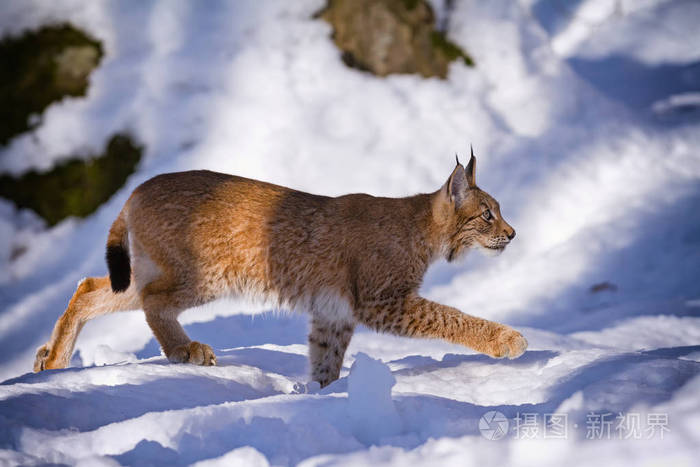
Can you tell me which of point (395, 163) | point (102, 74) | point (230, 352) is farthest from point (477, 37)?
point (230, 352)

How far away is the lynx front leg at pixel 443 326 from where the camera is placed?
124 inches

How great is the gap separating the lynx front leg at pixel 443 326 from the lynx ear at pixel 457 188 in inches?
24.3

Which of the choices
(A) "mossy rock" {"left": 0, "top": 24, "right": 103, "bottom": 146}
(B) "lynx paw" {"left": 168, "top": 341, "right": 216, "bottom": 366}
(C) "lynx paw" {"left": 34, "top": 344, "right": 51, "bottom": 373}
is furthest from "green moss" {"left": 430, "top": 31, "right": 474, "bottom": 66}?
(C) "lynx paw" {"left": 34, "top": 344, "right": 51, "bottom": 373}

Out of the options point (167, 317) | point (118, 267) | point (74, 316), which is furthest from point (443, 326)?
point (74, 316)

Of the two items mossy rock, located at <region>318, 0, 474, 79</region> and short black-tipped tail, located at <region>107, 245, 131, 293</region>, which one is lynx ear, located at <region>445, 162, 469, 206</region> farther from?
mossy rock, located at <region>318, 0, 474, 79</region>

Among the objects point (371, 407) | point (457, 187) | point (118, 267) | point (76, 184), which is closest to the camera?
point (371, 407)

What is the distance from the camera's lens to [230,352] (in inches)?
146

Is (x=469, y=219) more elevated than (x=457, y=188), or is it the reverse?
(x=457, y=188)

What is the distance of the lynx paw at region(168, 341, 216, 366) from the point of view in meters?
3.14

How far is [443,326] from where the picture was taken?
10.9ft

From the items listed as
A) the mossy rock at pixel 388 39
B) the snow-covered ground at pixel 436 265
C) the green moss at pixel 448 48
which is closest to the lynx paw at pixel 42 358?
the snow-covered ground at pixel 436 265

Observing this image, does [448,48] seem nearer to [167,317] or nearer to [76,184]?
[76,184]

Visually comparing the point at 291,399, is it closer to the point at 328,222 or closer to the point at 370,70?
the point at 328,222

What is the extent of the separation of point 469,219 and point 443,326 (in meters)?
0.71
